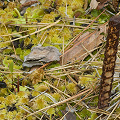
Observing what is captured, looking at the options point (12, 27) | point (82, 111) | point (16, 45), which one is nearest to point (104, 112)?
point (82, 111)

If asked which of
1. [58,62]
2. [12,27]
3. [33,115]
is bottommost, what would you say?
[33,115]

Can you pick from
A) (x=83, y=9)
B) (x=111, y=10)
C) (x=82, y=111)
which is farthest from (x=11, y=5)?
(x=82, y=111)

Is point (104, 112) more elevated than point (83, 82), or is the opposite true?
point (83, 82)

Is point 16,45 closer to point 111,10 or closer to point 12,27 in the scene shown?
point 12,27

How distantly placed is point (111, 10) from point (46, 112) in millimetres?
1815

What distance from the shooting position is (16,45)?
98.4 inches

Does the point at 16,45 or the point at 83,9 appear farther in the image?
the point at 83,9

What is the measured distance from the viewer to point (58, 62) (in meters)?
2.27

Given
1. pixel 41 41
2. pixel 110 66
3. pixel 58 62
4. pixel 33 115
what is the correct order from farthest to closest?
pixel 41 41, pixel 58 62, pixel 33 115, pixel 110 66

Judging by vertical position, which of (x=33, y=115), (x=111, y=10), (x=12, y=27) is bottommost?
(x=33, y=115)

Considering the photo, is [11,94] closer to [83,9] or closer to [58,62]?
[58,62]

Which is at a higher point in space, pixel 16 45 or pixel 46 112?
pixel 16 45

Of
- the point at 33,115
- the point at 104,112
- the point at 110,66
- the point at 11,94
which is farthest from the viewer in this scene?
the point at 11,94

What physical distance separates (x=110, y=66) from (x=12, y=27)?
1.83 meters
